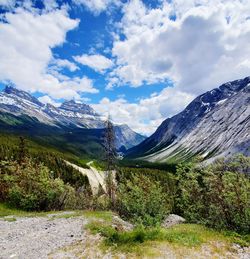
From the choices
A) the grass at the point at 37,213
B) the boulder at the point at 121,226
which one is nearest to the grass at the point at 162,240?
the boulder at the point at 121,226

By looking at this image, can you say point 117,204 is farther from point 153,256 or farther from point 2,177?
point 153,256

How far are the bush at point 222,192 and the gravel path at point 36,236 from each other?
1082 centimetres

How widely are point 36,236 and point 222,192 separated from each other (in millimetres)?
15289

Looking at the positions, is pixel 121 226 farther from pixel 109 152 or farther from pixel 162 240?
pixel 109 152

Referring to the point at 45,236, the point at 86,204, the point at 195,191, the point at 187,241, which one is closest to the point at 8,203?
the point at 86,204

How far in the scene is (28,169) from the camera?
43.0 meters

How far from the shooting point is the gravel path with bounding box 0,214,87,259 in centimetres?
1902

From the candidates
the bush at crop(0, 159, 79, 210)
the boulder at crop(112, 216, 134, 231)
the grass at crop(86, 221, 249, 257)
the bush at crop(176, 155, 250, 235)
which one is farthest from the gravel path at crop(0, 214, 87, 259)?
the bush at crop(0, 159, 79, 210)

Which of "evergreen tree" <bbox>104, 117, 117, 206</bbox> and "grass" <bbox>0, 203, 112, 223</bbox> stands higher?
"evergreen tree" <bbox>104, 117, 117, 206</bbox>

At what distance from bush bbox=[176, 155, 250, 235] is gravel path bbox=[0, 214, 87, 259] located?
10817mm

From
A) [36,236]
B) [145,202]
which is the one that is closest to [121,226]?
[36,236]

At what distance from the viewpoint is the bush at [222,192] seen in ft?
76.7

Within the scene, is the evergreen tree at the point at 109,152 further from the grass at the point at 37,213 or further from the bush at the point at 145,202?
the grass at the point at 37,213

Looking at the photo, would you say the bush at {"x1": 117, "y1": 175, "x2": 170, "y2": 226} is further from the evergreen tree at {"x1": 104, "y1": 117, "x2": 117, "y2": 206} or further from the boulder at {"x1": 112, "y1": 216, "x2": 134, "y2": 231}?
the evergreen tree at {"x1": 104, "y1": 117, "x2": 117, "y2": 206}
